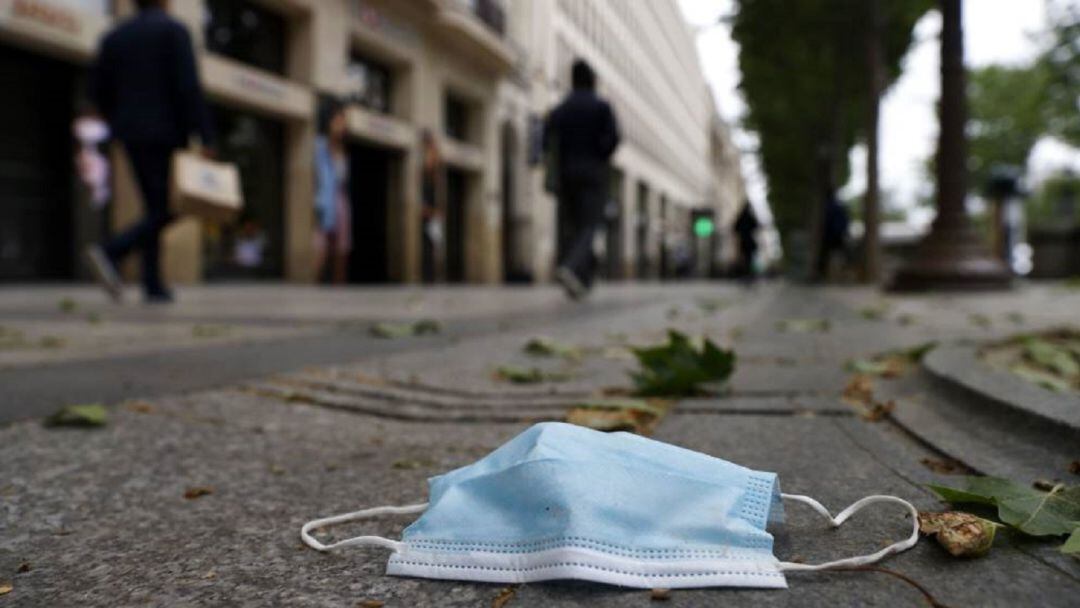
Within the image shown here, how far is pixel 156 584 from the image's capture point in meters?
1.14

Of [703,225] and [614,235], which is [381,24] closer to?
[614,235]

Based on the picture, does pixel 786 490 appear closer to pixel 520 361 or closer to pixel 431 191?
pixel 520 361

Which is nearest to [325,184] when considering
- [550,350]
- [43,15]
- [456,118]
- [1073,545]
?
[43,15]

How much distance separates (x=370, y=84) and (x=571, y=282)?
435 inches

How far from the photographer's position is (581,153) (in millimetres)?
8367

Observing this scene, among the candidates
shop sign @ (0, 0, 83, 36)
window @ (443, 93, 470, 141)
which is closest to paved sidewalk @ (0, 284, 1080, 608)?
shop sign @ (0, 0, 83, 36)

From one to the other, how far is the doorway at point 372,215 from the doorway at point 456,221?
9.36 feet

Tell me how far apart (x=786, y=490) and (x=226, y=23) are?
46.1 ft

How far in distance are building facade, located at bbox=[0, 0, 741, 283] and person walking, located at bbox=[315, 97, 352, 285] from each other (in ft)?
0.81

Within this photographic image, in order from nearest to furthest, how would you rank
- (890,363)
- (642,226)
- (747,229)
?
(890,363) < (747,229) < (642,226)

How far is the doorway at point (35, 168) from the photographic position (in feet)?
35.5

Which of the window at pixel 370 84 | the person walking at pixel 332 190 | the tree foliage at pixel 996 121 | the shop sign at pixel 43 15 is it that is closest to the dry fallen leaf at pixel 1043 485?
the shop sign at pixel 43 15

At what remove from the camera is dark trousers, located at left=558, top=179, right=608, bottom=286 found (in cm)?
841

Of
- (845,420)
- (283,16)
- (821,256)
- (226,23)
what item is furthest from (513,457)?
(821,256)
